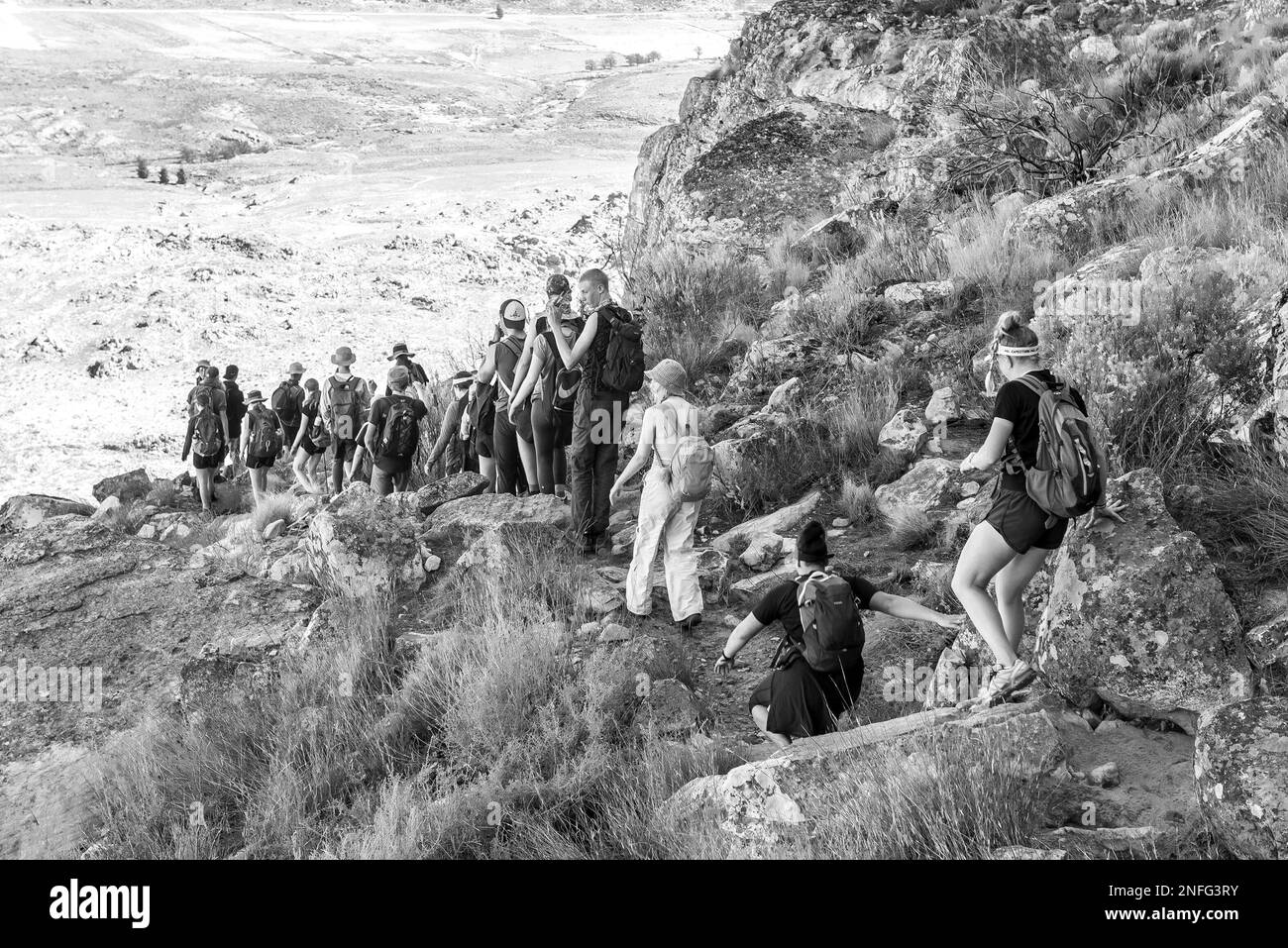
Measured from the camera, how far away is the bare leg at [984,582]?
14.2 feet

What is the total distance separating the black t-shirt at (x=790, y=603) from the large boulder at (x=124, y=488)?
422 inches

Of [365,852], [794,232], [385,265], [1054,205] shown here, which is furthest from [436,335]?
[365,852]

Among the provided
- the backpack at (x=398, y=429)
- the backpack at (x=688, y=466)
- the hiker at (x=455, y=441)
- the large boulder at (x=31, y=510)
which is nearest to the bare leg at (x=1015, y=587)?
the backpack at (x=688, y=466)

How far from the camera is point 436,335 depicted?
980 inches

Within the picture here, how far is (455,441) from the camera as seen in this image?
1009 cm

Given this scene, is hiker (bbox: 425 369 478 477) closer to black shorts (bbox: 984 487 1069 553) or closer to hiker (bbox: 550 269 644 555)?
hiker (bbox: 550 269 644 555)

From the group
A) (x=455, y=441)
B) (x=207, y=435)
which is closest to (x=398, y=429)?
(x=455, y=441)

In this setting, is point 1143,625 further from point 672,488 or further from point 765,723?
point 672,488

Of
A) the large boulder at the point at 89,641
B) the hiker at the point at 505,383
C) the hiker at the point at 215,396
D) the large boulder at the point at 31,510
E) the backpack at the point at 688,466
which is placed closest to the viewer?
the large boulder at the point at 89,641

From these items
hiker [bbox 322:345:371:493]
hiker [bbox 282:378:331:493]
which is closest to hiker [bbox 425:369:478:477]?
hiker [bbox 322:345:371:493]

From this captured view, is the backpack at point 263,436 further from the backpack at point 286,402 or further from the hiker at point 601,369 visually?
the hiker at point 601,369

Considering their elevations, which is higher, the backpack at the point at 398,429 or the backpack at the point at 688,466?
the backpack at the point at 688,466

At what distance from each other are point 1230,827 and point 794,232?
1100 centimetres

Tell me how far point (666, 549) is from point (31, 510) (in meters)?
8.35
